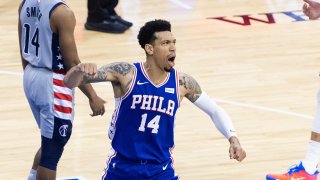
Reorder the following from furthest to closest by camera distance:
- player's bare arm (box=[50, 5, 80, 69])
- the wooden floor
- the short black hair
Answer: the wooden floor < player's bare arm (box=[50, 5, 80, 69]) < the short black hair

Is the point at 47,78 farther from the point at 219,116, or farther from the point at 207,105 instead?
the point at 219,116

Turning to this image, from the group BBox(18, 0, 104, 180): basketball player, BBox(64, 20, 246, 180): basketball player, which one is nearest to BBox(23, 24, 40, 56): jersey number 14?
BBox(18, 0, 104, 180): basketball player

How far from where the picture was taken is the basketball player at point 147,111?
678 cm

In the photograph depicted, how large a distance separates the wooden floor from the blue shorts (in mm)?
1744

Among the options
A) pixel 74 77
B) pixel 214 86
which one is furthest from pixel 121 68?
pixel 214 86

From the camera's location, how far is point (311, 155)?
8.08 metres

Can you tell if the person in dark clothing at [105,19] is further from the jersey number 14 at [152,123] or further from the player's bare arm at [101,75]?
the jersey number 14 at [152,123]

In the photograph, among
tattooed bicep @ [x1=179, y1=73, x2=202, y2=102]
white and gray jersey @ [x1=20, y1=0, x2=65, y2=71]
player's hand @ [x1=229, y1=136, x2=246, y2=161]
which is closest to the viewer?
player's hand @ [x1=229, y1=136, x2=246, y2=161]

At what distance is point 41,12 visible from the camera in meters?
7.21

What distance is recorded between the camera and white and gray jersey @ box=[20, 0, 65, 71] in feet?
23.6

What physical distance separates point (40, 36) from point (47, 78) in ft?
1.10

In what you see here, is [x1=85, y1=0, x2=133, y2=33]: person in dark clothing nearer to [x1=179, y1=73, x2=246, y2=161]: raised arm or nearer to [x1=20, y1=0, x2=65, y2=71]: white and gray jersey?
[x1=20, y1=0, x2=65, y2=71]: white and gray jersey

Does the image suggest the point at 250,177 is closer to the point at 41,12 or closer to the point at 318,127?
the point at 318,127

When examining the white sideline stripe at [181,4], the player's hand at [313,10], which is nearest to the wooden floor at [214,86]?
the white sideline stripe at [181,4]
